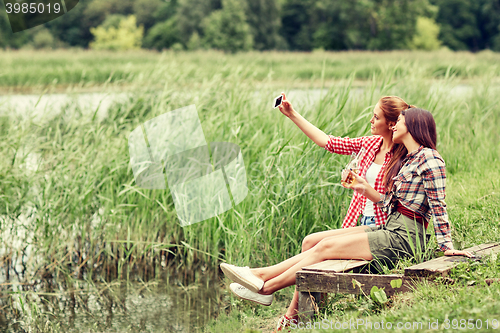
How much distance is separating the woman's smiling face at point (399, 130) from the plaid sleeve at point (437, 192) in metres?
0.20

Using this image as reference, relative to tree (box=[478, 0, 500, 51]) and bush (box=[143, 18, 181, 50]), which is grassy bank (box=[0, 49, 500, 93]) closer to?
bush (box=[143, 18, 181, 50])

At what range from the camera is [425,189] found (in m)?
2.75

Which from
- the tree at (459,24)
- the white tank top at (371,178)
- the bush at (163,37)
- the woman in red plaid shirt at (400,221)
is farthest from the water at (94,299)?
the tree at (459,24)

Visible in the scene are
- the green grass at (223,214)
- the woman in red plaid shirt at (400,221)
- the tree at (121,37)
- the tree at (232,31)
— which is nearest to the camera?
the woman in red plaid shirt at (400,221)

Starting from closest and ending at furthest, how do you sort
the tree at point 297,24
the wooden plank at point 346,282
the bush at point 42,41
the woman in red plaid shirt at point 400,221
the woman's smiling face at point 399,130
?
the wooden plank at point 346,282
the woman in red plaid shirt at point 400,221
the woman's smiling face at point 399,130
the bush at point 42,41
the tree at point 297,24

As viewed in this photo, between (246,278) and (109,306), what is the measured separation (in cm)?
161

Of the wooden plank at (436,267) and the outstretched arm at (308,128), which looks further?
the outstretched arm at (308,128)

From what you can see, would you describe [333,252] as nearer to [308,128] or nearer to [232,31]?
[308,128]

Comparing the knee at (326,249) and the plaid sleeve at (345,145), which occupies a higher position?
the plaid sleeve at (345,145)

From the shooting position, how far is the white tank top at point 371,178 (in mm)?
3076

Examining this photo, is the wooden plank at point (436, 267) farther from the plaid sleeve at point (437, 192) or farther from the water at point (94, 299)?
the water at point (94, 299)

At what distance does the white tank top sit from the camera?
10.1 ft

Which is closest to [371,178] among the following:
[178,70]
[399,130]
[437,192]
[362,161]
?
[362,161]

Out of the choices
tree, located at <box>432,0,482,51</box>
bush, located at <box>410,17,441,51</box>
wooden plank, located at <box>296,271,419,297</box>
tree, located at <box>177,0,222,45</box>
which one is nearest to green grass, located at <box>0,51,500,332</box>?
wooden plank, located at <box>296,271,419,297</box>
